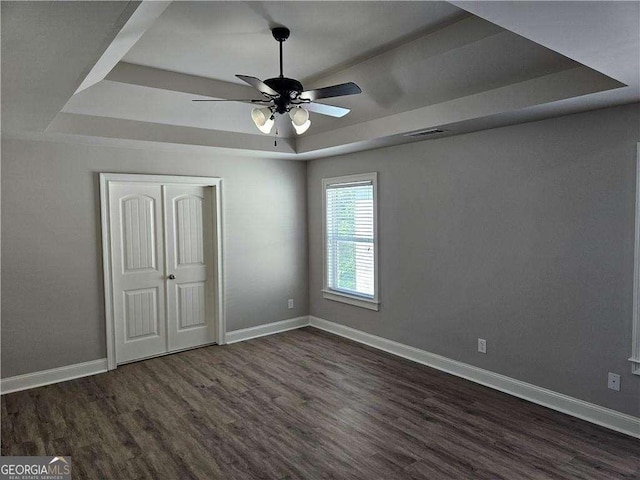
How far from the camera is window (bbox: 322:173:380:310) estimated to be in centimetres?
509

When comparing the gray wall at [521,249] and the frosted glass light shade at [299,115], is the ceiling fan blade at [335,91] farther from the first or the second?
the gray wall at [521,249]

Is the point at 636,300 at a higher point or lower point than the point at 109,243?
lower

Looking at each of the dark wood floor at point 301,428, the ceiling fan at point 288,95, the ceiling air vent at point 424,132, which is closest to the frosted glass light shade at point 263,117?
the ceiling fan at point 288,95

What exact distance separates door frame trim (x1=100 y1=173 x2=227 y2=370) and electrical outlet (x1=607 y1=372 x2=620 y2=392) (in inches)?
154

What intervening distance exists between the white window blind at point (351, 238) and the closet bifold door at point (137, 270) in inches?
82.5

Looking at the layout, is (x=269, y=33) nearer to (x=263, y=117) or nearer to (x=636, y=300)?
(x=263, y=117)

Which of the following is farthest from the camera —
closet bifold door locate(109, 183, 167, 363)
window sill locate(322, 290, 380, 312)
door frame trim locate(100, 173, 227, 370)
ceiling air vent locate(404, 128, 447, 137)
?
window sill locate(322, 290, 380, 312)

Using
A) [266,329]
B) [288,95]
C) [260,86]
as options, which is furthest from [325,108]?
[266,329]

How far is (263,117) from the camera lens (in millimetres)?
3100

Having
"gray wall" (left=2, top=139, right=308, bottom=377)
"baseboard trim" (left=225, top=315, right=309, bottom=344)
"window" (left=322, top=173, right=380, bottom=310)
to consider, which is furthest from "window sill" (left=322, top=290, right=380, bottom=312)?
"gray wall" (left=2, top=139, right=308, bottom=377)

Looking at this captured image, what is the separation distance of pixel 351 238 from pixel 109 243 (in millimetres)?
2721

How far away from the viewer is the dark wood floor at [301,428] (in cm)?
274

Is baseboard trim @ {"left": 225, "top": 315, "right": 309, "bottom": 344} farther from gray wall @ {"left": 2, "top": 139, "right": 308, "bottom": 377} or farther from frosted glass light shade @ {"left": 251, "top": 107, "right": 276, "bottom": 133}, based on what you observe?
frosted glass light shade @ {"left": 251, "top": 107, "right": 276, "bottom": 133}

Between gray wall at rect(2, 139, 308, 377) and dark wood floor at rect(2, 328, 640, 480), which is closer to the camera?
dark wood floor at rect(2, 328, 640, 480)
